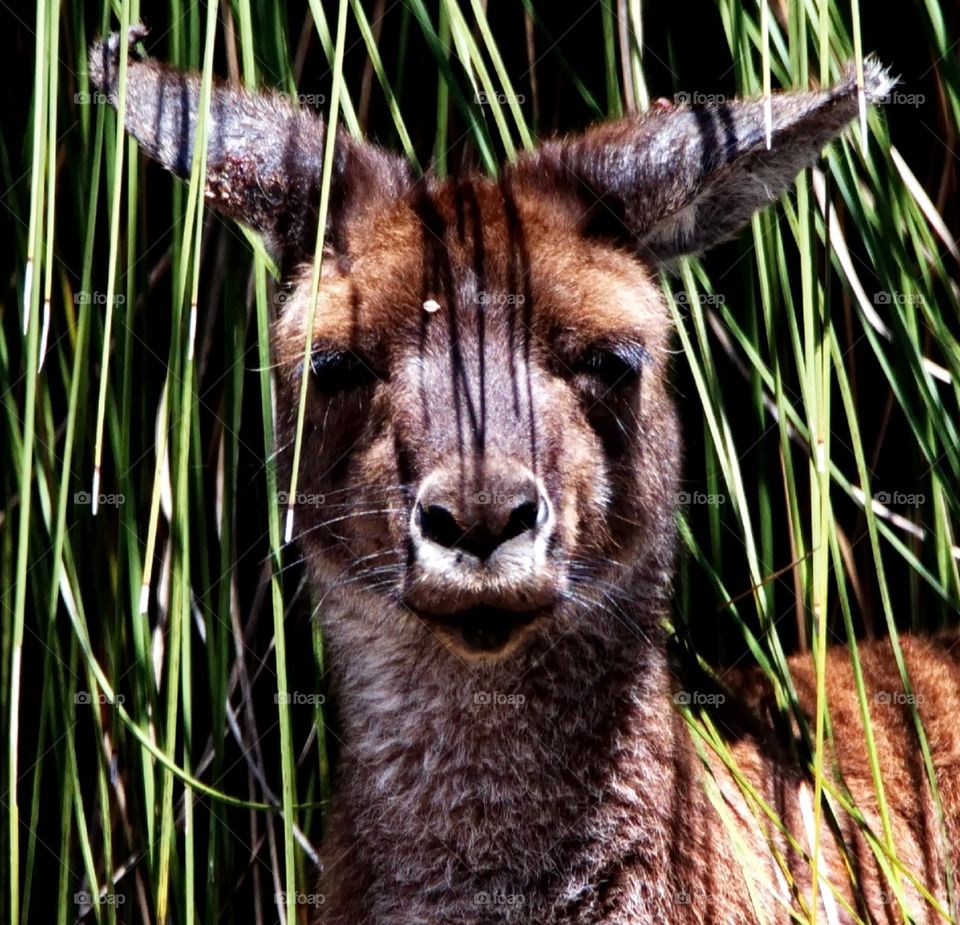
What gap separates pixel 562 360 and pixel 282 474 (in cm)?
86

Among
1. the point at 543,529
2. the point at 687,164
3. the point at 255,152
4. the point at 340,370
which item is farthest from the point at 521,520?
the point at 255,152

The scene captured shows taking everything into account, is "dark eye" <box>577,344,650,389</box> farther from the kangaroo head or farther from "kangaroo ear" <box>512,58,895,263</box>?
"kangaroo ear" <box>512,58,895,263</box>

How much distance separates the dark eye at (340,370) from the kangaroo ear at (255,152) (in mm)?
380

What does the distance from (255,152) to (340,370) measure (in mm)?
605

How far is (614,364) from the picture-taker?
11.9ft

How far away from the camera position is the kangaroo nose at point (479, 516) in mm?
2986

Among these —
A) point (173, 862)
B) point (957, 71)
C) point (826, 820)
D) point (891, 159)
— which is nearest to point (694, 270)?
point (891, 159)

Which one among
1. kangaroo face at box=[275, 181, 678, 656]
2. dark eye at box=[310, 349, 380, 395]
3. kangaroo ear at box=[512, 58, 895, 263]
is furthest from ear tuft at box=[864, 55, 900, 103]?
dark eye at box=[310, 349, 380, 395]

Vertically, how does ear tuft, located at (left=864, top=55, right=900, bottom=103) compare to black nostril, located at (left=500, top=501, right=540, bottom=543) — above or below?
above

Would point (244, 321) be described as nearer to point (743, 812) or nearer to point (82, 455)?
point (82, 455)

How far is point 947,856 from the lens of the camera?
3826 mm

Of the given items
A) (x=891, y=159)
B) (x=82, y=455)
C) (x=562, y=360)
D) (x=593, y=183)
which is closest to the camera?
(x=562, y=360)

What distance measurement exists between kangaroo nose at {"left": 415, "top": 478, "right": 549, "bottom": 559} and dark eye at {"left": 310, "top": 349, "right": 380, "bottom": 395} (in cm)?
58

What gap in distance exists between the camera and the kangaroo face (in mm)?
3188
